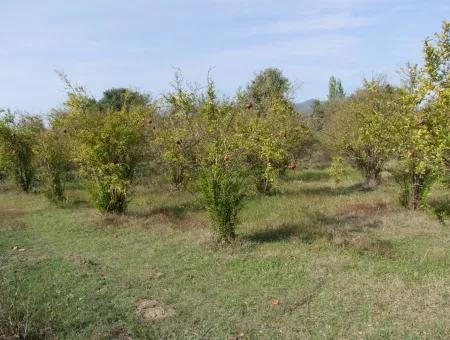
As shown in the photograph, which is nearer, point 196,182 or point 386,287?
point 386,287

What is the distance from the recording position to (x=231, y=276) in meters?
6.29

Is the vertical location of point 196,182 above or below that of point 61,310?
above

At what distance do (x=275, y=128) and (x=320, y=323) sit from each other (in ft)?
34.9

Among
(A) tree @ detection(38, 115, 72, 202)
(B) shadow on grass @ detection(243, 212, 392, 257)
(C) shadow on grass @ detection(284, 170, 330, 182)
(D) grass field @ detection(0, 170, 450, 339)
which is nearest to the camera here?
(D) grass field @ detection(0, 170, 450, 339)

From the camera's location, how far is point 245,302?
210 inches

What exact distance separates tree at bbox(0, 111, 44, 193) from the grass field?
583cm

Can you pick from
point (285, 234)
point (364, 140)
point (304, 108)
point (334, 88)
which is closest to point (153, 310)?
point (285, 234)

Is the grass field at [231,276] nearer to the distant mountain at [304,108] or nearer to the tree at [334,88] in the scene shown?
the distant mountain at [304,108]

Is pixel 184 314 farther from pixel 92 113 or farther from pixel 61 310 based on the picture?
pixel 92 113

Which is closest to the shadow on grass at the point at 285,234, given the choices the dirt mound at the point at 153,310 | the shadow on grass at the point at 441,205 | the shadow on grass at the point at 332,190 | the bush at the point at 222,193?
the bush at the point at 222,193

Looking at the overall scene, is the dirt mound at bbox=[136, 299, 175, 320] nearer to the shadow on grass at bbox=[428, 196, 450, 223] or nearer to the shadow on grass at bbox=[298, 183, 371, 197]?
the shadow on grass at bbox=[428, 196, 450, 223]

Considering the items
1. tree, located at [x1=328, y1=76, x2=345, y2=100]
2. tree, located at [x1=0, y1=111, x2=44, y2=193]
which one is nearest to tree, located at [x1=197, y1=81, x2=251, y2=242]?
tree, located at [x1=0, y1=111, x2=44, y2=193]

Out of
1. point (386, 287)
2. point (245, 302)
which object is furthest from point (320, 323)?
point (386, 287)

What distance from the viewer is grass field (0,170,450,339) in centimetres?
468
